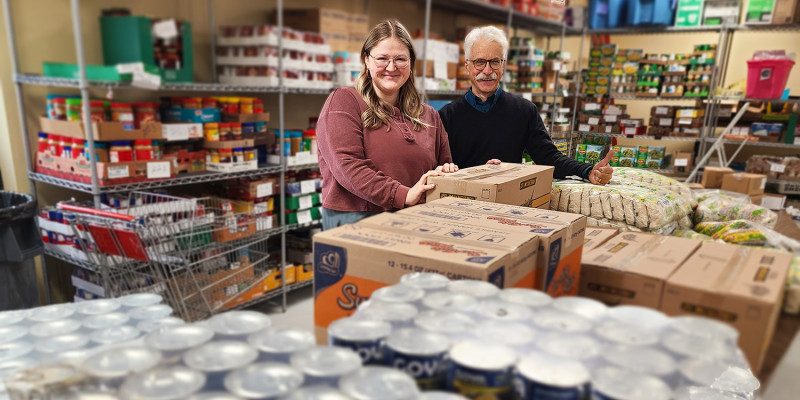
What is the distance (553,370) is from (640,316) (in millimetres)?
246

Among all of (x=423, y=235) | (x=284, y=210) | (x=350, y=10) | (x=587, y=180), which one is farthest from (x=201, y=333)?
(x=350, y=10)

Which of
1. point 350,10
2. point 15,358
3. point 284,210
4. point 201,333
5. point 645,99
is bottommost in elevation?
point 284,210

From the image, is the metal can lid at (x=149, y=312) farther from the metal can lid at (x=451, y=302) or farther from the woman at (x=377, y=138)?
the woman at (x=377, y=138)

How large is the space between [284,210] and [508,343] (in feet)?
9.56

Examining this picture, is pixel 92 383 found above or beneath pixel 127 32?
beneath

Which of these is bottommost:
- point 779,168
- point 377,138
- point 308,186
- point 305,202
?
point 305,202

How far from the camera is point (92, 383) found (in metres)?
0.74

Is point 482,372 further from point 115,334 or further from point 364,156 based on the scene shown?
point 364,156

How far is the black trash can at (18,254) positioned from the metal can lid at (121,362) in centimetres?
174

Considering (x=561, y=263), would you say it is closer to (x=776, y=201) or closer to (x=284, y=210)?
(x=284, y=210)

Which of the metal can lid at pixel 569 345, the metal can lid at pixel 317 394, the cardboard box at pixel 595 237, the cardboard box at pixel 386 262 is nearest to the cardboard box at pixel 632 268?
the cardboard box at pixel 595 237

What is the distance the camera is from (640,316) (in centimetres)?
86

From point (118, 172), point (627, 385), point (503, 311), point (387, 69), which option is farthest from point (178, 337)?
point (118, 172)

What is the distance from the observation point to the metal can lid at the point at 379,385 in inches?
27.2
